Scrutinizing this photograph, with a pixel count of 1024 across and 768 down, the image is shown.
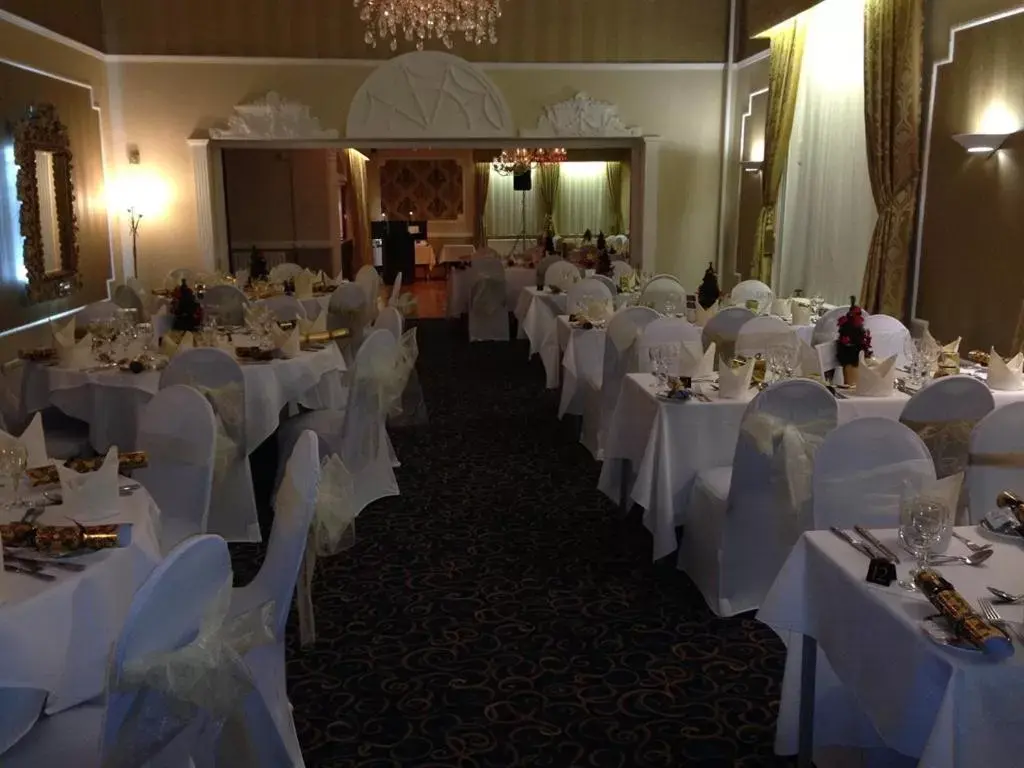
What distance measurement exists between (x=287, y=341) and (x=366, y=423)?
77 centimetres

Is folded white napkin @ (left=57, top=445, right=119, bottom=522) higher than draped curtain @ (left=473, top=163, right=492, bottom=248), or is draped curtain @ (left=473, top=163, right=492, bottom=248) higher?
draped curtain @ (left=473, top=163, right=492, bottom=248)

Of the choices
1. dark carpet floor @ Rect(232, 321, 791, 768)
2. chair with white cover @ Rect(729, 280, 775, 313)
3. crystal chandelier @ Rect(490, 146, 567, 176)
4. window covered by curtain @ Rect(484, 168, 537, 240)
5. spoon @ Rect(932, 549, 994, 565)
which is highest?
crystal chandelier @ Rect(490, 146, 567, 176)

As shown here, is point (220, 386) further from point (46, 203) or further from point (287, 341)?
point (46, 203)

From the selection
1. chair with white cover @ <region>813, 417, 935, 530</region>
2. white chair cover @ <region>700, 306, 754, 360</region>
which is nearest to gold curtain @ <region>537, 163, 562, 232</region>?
white chair cover @ <region>700, 306, 754, 360</region>

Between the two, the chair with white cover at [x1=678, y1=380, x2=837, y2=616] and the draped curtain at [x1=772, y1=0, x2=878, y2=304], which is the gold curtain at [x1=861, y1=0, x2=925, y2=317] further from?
the chair with white cover at [x1=678, y1=380, x2=837, y2=616]

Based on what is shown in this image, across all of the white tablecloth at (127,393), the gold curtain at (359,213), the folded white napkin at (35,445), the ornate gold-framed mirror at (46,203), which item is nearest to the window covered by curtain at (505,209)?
the gold curtain at (359,213)

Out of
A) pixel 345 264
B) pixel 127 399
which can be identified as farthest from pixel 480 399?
pixel 345 264

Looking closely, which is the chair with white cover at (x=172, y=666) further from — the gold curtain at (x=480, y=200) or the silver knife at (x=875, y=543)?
the gold curtain at (x=480, y=200)

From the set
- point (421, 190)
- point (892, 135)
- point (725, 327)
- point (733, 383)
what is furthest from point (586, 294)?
point (421, 190)

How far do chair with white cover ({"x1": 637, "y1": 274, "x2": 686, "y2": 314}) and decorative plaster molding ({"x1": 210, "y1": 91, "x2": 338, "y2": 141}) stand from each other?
15.2ft

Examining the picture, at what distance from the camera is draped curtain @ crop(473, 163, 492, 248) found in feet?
64.0

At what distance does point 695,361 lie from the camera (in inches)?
184

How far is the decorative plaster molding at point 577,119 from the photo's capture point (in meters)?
10.7

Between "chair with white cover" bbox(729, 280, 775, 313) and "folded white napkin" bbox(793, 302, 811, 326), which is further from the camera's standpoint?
"chair with white cover" bbox(729, 280, 775, 313)
